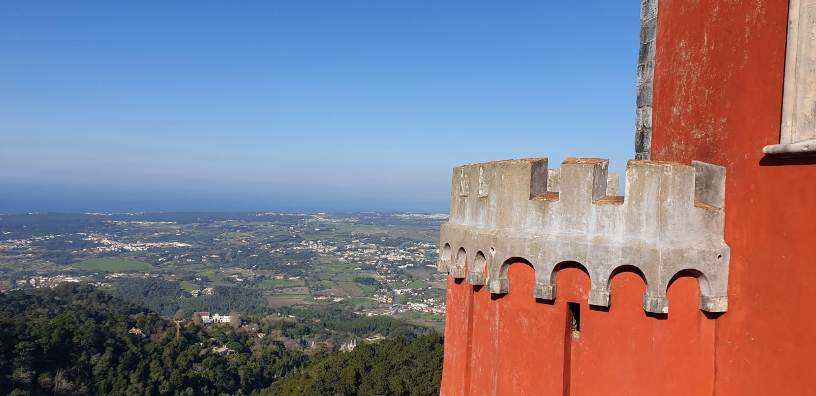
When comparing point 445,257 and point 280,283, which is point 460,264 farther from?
point 280,283

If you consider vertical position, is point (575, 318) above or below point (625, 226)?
below

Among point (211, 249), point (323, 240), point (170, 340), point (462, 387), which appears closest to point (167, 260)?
point (211, 249)

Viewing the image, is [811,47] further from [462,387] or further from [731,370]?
[462,387]

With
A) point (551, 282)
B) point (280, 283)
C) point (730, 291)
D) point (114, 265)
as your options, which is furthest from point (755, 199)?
point (114, 265)

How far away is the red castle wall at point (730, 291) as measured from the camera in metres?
3.03

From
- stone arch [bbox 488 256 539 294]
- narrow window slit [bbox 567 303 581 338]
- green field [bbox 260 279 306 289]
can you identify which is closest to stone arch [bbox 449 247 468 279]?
stone arch [bbox 488 256 539 294]

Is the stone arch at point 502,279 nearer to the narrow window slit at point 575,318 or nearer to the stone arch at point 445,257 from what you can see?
the narrow window slit at point 575,318

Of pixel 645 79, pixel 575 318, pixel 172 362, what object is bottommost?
pixel 172 362

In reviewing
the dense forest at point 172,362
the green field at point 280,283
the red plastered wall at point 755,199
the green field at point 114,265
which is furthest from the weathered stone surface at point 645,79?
the green field at point 114,265

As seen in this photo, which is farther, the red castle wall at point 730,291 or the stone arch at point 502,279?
the stone arch at point 502,279

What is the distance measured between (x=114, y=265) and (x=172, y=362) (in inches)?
3807

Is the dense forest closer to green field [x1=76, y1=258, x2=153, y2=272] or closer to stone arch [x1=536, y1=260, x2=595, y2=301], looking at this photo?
stone arch [x1=536, y1=260, x2=595, y2=301]

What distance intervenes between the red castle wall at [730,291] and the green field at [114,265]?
443ft

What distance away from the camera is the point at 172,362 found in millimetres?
43156
